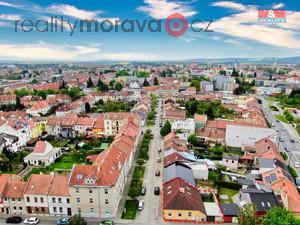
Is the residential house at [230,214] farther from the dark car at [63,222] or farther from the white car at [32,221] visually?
the white car at [32,221]

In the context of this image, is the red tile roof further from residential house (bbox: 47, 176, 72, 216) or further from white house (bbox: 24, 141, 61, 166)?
white house (bbox: 24, 141, 61, 166)

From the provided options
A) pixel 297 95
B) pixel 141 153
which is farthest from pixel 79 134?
pixel 297 95

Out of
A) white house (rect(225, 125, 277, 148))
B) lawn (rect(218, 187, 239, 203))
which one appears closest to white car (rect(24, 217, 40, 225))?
lawn (rect(218, 187, 239, 203))

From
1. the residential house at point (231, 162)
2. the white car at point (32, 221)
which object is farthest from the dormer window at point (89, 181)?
the residential house at point (231, 162)

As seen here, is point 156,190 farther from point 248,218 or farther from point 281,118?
point 281,118

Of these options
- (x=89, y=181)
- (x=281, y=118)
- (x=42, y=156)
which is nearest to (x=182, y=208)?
(x=89, y=181)

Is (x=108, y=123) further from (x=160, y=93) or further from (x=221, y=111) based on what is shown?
(x=160, y=93)
